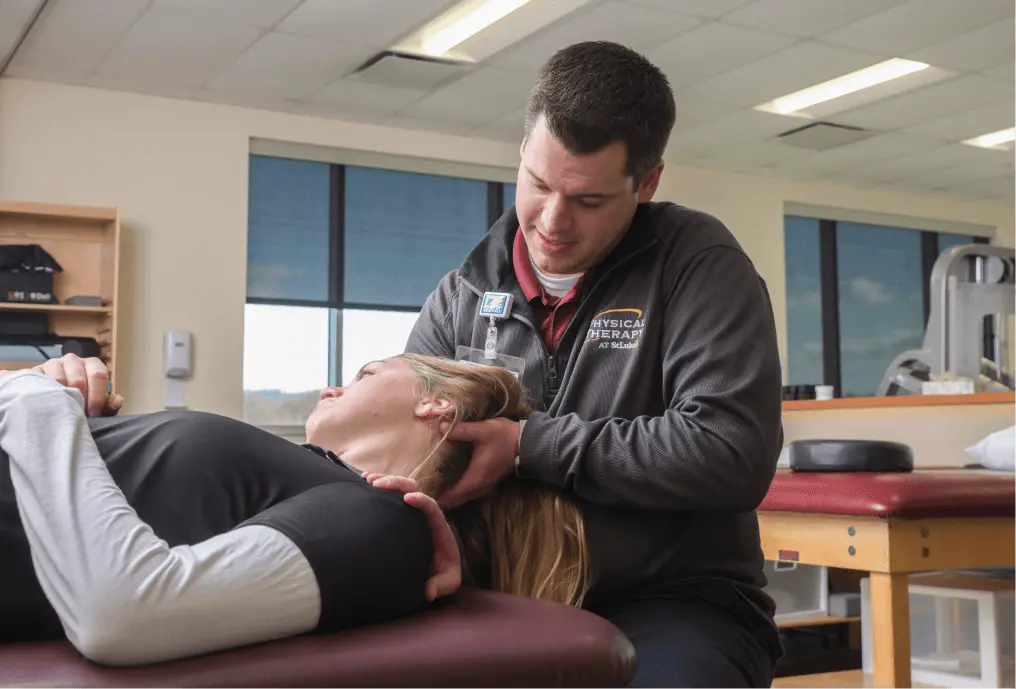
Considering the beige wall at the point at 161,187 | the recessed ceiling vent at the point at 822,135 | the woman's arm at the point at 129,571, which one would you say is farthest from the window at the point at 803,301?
the woman's arm at the point at 129,571

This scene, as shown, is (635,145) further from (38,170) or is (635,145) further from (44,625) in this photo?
(38,170)

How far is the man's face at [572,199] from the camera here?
1.50 meters

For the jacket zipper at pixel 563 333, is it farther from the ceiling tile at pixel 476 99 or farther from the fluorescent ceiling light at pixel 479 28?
the ceiling tile at pixel 476 99

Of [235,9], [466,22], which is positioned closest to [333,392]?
[235,9]

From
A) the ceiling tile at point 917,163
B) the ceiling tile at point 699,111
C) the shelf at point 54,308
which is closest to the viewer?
the shelf at point 54,308

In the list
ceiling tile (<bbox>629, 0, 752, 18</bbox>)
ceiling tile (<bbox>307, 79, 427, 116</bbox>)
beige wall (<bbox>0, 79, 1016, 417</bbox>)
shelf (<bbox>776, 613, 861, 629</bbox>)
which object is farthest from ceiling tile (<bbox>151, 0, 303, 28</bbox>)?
shelf (<bbox>776, 613, 861, 629</bbox>)

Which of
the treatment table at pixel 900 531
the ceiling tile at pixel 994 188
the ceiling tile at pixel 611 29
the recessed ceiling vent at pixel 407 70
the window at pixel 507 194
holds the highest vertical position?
the ceiling tile at pixel 611 29

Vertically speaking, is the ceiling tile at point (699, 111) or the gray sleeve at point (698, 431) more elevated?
the ceiling tile at point (699, 111)

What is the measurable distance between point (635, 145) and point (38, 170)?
4834 mm

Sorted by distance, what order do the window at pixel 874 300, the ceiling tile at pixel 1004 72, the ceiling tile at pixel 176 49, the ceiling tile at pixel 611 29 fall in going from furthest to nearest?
1. the window at pixel 874 300
2. the ceiling tile at pixel 1004 72
3. the ceiling tile at pixel 176 49
4. the ceiling tile at pixel 611 29

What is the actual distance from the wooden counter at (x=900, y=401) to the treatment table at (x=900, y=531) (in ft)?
4.56

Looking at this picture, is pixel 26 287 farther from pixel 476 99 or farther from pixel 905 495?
Answer: pixel 905 495

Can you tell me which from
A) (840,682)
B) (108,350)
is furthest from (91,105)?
(840,682)

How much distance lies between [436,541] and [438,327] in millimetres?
681
